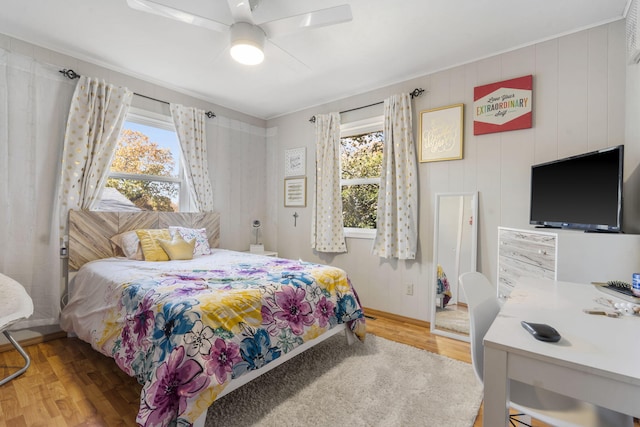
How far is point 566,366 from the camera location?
30.3 inches

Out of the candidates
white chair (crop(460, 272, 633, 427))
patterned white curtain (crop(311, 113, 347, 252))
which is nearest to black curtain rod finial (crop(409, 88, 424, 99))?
patterned white curtain (crop(311, 113, 347, 252))

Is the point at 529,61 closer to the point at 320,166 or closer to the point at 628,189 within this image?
the point at 628,189

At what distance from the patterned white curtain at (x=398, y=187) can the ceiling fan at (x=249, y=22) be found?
152 cm

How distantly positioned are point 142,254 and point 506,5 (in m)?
3.59

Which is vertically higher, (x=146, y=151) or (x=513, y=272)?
(x=146, y=151)

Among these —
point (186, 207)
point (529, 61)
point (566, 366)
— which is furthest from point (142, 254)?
point (529, 61)

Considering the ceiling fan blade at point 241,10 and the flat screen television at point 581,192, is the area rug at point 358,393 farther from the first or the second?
the ceiling fan blade at point 241,10

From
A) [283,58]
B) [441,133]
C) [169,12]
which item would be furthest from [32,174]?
[441,133]

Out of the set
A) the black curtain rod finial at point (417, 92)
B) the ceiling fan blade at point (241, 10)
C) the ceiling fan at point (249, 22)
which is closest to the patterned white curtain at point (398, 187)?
the black curtain rod finial at point (417, 92)

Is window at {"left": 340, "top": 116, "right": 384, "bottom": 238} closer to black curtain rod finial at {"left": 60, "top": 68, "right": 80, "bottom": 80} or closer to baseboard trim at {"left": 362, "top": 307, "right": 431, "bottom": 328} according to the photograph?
baseboard trim at {"left": 362, "top": 307, "right": 431, "bottom": 328}

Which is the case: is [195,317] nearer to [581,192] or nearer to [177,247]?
[177,247]

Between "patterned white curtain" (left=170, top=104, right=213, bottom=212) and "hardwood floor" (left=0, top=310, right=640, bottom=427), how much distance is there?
1843mm

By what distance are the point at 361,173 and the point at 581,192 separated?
2.15 m

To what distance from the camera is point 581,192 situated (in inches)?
77.7
